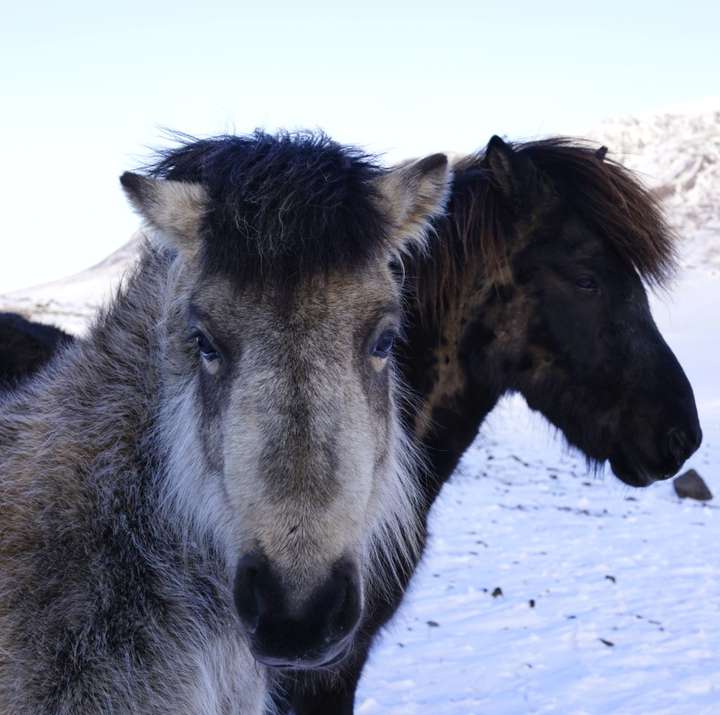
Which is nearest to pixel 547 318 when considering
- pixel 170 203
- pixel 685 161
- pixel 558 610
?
pixel 170 203

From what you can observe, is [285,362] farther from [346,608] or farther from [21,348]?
[21,348]

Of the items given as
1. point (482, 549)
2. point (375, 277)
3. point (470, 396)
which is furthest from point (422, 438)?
point (482, 549)

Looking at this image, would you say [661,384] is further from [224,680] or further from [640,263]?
[224,680]

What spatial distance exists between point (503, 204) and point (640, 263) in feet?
2.79

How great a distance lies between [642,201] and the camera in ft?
15.4

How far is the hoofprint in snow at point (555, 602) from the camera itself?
245 inches

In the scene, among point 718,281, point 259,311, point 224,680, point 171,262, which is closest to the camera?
point 259,311

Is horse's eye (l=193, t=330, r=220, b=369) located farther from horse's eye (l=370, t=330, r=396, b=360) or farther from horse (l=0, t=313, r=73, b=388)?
horse (l=0, t=313, r=73, b=388)

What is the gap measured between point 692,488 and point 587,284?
11798 mm

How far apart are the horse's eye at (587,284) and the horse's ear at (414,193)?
1.45 m

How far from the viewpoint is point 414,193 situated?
10.4 feet

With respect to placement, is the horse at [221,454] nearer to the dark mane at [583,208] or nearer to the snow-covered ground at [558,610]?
the dark mane at [583,208]

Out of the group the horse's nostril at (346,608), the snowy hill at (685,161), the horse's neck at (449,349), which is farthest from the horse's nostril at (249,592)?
the snowy hill at (685,161)

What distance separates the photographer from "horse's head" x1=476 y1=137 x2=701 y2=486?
4.47m
